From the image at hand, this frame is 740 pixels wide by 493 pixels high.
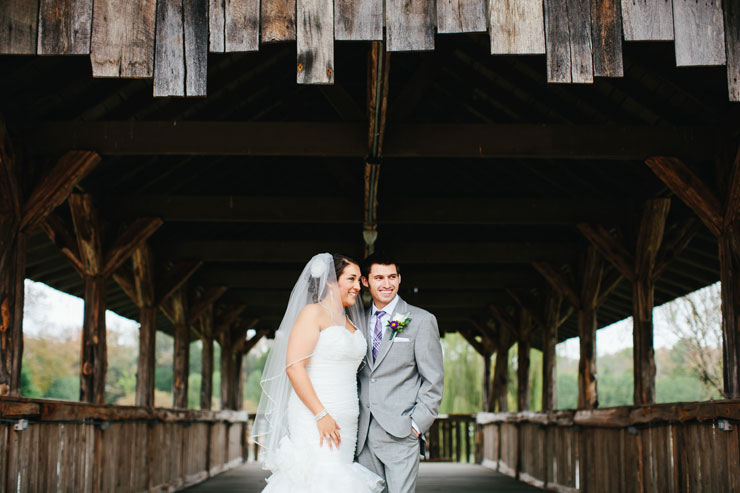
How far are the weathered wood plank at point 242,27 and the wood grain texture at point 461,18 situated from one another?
0.97 metres

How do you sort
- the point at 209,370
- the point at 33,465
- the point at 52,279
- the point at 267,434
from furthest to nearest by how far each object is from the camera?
the point at 209,370
the point at 52,279
the point at 33,465
the point at 267,434

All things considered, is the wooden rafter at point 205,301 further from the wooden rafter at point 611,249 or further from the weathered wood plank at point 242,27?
the weathered wood plank at point 242,27

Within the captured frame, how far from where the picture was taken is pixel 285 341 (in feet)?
16.1

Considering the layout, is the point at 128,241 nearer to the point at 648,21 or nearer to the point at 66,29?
the point at 66,29

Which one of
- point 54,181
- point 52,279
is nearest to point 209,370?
point 52,279

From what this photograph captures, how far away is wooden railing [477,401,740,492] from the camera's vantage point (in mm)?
5715

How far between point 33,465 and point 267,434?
2615 millimetres

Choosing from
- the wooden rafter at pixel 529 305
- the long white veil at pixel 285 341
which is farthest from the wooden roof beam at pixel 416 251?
the long white veil at pixel 285 341

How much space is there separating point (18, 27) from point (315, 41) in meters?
1.59

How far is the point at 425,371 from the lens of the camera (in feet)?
14.2

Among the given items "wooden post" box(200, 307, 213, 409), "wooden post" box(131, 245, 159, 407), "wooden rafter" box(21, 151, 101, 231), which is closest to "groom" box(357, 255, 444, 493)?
"wooden rafter" box(21, 151, 101, 231)

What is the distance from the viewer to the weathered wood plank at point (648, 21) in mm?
4805

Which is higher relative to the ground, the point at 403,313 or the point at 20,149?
the point at 20,149

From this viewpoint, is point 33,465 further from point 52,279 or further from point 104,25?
point 52,279
